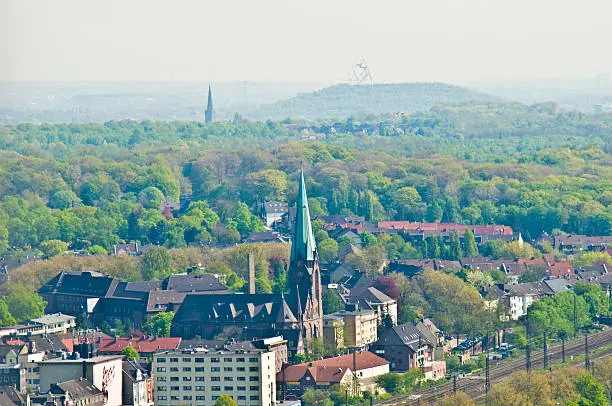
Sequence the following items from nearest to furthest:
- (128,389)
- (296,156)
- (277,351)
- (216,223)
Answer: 1. (128,389)
2. (277,351)
3. (216,223)
4. (296,156)

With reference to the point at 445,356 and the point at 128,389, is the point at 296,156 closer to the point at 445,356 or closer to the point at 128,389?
the point at 445,356

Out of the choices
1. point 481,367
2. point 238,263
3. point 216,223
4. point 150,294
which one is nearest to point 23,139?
point 216,223

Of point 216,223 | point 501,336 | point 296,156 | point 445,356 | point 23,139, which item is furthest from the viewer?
point 23,139

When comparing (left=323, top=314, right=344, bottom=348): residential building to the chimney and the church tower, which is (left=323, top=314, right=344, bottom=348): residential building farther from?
the chimney

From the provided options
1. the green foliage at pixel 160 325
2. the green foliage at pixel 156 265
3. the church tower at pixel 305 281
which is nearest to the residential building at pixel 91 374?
the church tower at pixel 305 281

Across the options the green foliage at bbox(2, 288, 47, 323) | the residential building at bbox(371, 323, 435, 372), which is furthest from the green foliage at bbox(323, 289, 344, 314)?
the green foliage at bbox(2, 288, 47, 323)

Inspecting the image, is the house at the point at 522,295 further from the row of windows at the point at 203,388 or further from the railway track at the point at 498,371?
the row of windows at the point at 203,388

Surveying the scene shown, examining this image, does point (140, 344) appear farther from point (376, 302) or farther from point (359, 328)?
point (376, 302)
